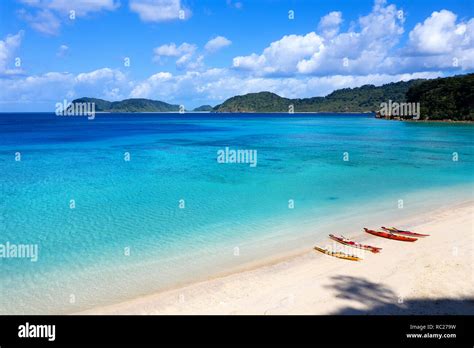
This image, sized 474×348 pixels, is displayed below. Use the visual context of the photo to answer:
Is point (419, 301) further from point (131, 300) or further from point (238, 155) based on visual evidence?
point (238, 155)

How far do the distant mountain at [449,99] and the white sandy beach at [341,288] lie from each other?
127377mm

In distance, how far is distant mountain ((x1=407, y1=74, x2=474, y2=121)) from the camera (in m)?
121

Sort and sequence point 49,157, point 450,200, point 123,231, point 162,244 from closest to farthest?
point 162,244 → point 123,231 → point 450,200 → point 49,157

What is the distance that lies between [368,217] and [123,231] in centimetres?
1389

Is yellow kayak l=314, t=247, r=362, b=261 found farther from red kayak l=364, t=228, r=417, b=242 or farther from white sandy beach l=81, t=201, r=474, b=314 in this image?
red kayak l=364, t=228, r=417, b=242

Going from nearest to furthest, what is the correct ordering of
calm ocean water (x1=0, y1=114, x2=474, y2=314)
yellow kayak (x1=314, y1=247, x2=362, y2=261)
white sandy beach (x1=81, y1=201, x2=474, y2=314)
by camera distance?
1. white sandy beach (x1=81, y1=201, x2=474, y2=314)
2. calm ocean water (x1=0, y1=114, x2=474, y2=314)
3. yellow kayak (x1=314, y1=247, x2=362, y2=261)

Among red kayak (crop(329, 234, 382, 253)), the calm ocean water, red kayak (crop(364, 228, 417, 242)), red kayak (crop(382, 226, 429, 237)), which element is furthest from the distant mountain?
red kayak (crop(329, 234, 382, 253))

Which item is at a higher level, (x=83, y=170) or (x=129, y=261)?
(x=83, y=170)

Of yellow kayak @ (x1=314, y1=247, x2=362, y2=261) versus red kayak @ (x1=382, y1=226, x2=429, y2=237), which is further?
red kayak @ (x1=382, y1=226, x2=429, y2=237)

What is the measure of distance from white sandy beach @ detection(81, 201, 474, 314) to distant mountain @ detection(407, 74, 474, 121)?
127 m

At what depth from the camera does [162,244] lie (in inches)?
682

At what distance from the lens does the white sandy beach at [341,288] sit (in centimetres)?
1119

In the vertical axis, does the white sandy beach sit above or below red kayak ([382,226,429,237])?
below
